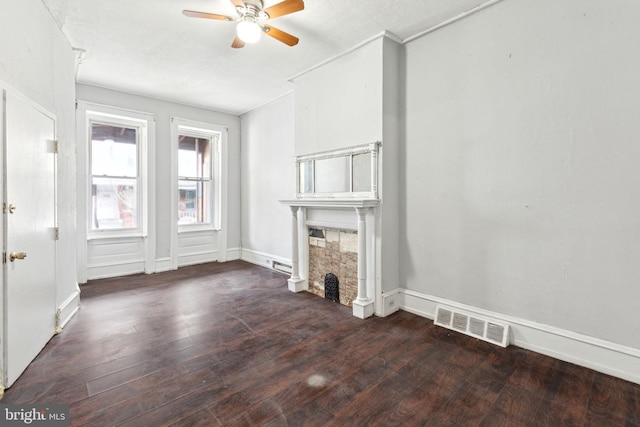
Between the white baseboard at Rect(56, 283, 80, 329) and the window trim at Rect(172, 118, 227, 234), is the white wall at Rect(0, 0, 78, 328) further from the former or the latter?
the window trim at Rect(172, 118, 227, 234)

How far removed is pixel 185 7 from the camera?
2.77m

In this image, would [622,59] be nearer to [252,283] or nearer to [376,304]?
[376,304]

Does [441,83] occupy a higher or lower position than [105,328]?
higher

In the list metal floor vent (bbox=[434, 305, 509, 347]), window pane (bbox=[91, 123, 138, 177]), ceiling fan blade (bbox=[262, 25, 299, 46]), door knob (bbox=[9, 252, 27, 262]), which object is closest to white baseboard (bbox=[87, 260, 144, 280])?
window pane (bbox=[91, 123, 138, 177])

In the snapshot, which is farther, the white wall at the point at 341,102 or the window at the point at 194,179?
the window at the point at 194,179

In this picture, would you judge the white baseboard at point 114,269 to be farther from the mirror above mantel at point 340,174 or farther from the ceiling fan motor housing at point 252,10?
the ceiling fan motor housing at point 252,10

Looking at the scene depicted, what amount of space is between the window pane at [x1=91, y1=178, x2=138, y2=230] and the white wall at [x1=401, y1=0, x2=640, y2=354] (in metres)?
4.47

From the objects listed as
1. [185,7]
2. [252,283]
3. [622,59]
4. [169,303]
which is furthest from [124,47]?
[622,59]

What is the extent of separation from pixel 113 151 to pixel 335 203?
3904 millimetres

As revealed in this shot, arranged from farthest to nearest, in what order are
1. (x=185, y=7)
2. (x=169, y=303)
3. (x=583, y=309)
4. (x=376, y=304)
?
(x=169, y=303) → (x=376, y=304) → (x=185, y=7) → (x=583, y=309)

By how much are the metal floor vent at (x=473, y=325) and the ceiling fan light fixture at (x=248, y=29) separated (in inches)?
121

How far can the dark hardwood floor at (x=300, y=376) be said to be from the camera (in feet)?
5.88

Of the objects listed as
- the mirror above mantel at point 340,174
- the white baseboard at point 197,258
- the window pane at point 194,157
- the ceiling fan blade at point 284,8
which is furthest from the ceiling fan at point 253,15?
the white baseboard at point 197,258

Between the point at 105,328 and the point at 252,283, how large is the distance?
187 cm
